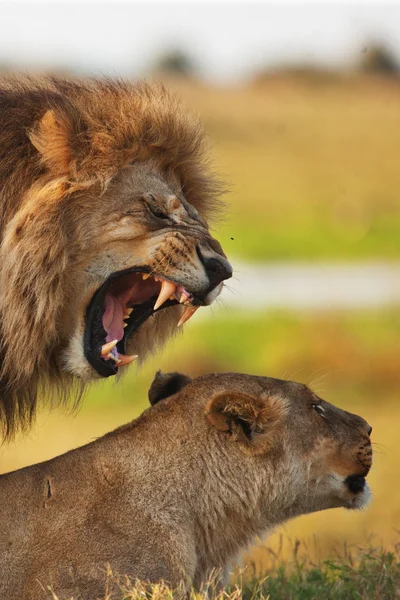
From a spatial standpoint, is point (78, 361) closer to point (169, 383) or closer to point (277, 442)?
point (169, 383)

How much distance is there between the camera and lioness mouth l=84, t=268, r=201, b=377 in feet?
15.1

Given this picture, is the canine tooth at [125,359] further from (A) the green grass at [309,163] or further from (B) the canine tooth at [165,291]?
(A) the green grass at [309,163]

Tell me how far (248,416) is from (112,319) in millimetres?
597

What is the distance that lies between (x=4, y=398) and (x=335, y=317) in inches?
391

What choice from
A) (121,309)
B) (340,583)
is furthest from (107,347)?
(340,583)

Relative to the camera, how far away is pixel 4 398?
4836 mm

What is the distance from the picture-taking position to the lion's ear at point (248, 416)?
442 centimetres

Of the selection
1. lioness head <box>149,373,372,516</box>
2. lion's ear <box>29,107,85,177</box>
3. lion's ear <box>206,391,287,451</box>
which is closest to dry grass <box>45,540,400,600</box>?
lioness head <box>149,373,372,516</box>

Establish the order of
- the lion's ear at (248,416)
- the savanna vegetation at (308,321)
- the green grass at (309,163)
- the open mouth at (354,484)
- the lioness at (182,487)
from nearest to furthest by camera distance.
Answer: the lioness at (182,487), the lion's ear at (248,416), the open mouth at (354,484), the savanna vegetation at (308,321), the green grass at (309,163)

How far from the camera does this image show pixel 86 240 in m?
4.62

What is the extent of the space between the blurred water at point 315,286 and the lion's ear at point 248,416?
930 cm

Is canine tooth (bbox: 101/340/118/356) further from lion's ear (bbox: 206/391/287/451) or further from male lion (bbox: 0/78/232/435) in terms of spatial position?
lion's ear (bbox: 206/391/287/451)

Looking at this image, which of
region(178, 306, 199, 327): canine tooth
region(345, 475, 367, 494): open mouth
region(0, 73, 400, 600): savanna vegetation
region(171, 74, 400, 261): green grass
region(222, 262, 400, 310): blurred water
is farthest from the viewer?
region(171, 74, 400, 261): green grass

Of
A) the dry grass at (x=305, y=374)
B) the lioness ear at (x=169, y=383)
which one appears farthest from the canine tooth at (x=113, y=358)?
the dry grass at (x=305, y=374)
